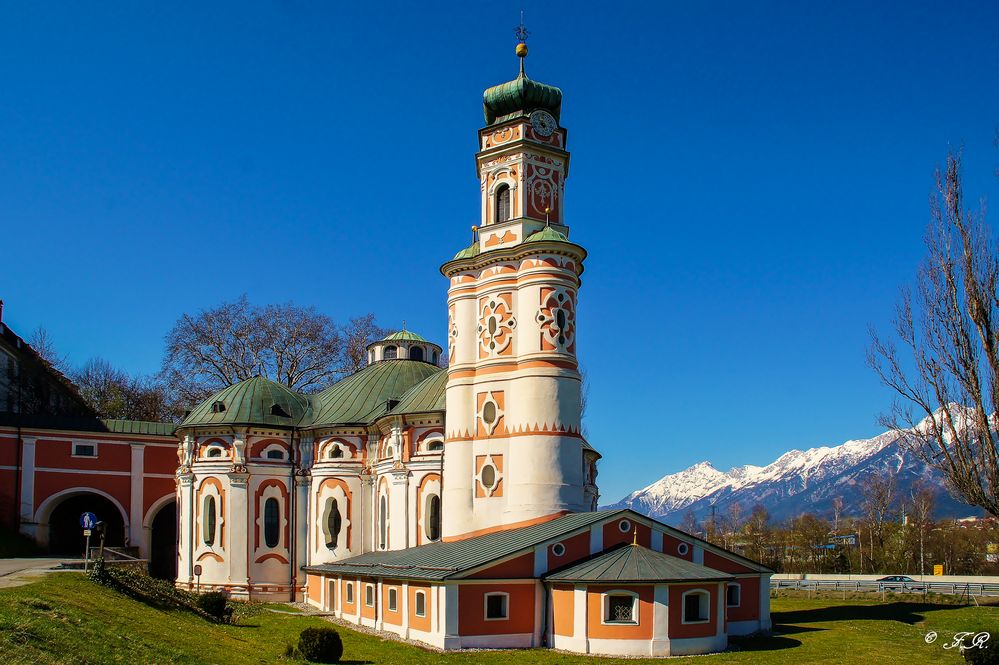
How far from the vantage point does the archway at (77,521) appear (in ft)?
167

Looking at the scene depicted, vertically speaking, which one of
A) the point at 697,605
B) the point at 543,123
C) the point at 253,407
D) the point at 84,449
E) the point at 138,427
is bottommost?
the point at 697,605

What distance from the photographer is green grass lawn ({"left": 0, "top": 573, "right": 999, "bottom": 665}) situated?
1875 centimetres

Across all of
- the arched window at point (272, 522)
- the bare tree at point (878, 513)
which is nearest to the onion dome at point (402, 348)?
the arched window at point (272, 522)

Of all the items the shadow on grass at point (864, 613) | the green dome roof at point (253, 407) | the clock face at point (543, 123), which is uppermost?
the clock face at point (543, 123)

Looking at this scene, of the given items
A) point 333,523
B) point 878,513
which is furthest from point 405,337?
point 878,513

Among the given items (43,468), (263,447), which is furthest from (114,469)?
(263,447)

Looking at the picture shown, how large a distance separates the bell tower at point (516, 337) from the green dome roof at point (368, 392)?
7.63 metres

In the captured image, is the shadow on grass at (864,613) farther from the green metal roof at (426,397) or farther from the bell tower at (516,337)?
the green metal roof at (426,397)

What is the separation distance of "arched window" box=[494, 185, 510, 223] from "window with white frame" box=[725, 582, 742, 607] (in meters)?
17.4

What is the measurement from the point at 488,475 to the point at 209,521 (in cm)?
1648

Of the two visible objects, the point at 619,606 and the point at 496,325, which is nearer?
the point at 619,606

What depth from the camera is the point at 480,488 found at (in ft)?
122

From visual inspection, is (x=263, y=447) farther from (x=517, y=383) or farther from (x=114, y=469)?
(x=517, y=383)

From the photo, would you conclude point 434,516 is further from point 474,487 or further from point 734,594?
point 734,594
